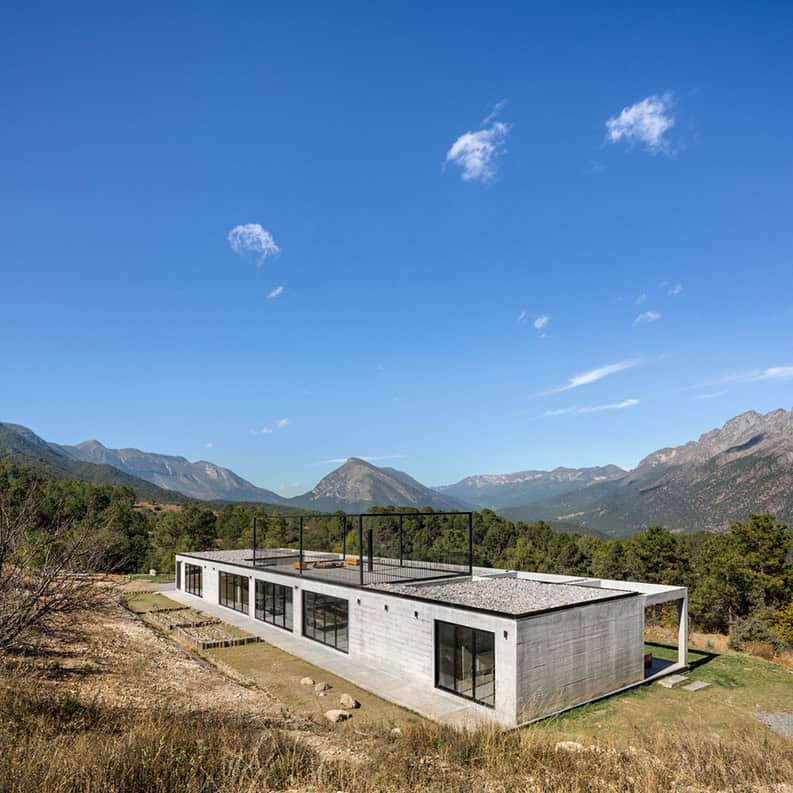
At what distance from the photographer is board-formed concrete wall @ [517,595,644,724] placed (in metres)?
15.3

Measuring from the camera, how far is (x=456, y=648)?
55.9 ft

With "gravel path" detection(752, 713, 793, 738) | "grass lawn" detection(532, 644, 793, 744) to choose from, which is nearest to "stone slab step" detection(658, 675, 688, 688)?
"grass lawn" detection(532, 644, 793, 744)

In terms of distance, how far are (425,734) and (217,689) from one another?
9.84m

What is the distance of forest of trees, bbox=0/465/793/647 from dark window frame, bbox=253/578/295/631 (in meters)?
4.40

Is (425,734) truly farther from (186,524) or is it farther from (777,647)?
(186,524)

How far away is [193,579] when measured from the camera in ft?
121

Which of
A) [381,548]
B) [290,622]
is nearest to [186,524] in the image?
[381,548]

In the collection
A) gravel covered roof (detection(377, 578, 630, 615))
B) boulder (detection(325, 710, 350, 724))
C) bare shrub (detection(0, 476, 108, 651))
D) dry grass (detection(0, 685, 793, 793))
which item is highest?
bare shrub (detection(0, 476, 108, 651))

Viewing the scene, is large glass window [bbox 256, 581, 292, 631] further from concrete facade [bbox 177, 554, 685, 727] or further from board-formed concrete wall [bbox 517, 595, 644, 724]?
board-formed concrete wall [bbox 517, 595, 644, 724]

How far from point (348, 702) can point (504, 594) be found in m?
6.94

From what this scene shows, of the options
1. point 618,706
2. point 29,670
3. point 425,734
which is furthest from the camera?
point 618,706

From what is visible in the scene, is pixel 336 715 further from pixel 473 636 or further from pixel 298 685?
pixel 473 636

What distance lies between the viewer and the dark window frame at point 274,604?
26.1m

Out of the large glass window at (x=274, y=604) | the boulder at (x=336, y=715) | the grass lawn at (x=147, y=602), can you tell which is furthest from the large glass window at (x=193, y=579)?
the boulder at (x=336, y=715)
